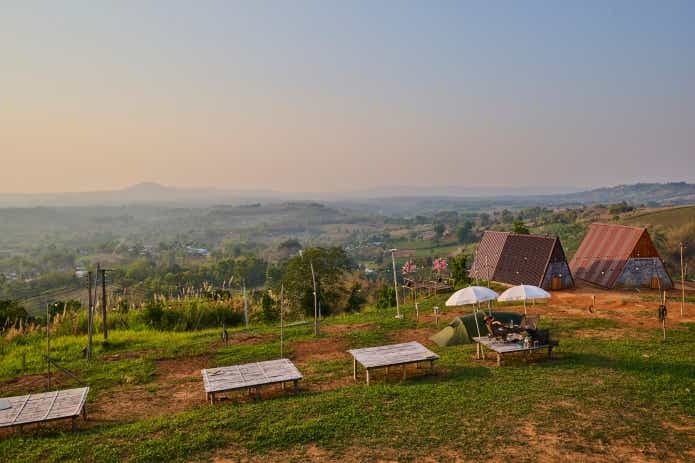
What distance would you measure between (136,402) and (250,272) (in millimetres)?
43931

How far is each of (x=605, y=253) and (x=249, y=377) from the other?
2421 cm

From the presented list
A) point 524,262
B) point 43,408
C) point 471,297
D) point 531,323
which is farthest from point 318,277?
point 43,408

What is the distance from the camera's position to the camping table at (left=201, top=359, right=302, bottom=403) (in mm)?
8945

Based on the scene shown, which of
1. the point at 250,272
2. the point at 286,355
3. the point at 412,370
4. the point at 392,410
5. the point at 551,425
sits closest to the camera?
the point at 551,425

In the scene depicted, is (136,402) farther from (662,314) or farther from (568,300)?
(568,300)

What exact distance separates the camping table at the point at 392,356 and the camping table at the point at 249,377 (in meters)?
1.53

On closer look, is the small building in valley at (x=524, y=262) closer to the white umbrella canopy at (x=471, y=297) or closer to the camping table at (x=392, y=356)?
the white umbrella canopy at (x=471, y=297)

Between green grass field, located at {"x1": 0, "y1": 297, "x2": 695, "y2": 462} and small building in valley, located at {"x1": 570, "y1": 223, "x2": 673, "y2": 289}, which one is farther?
small building in valley, located at {"x1": 570, "y1": 223, "x2": 673, "y2": 289}

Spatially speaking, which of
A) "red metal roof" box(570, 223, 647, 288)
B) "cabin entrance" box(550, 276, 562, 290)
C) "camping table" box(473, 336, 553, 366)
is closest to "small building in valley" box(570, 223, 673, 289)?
"red metal roof" box(570, 223, 647, 288)

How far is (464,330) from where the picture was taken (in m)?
13.5

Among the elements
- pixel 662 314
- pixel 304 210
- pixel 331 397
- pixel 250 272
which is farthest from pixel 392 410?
pixel 304 210

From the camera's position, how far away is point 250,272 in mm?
52938

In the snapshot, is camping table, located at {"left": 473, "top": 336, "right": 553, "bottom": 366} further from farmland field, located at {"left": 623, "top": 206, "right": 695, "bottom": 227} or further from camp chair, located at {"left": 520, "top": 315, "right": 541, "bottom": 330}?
farmland field, located at {"left": 623, "top": 206, "right": 695, "bottom": 227}

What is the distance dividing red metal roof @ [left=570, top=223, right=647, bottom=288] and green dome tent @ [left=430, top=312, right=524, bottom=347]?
1461 cm
